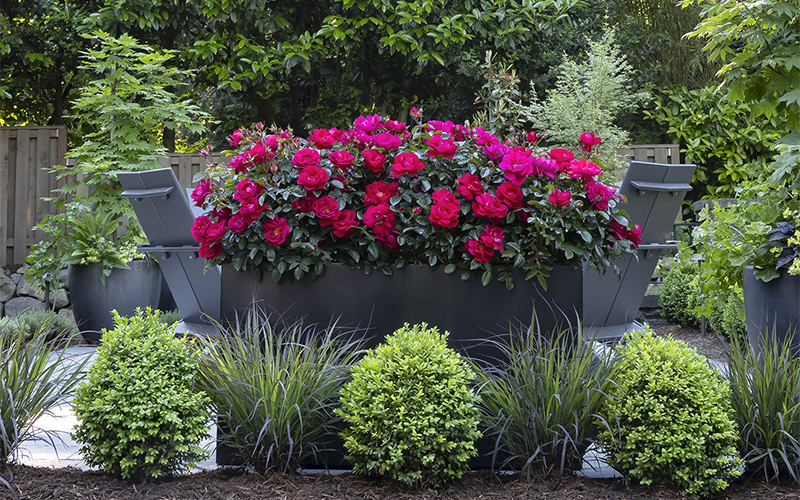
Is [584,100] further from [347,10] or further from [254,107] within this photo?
[254,107]

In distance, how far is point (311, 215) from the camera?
2148 mm

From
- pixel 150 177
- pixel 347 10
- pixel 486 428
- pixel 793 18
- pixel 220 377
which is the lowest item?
pixel 486 428

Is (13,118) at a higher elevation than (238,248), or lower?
higher

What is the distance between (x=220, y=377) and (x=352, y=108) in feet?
26.6

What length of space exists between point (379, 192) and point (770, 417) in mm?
1453

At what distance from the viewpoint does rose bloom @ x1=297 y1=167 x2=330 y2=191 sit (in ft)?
6.94

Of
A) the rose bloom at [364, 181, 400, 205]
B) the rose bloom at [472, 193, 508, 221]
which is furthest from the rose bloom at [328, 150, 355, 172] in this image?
the rose bloom at [472, 193, 508, 221]

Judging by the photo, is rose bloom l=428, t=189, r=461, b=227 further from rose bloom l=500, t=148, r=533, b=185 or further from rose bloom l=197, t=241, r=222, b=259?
rose bloom l=197, t=241, r=222, b=259

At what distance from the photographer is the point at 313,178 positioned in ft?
6.95

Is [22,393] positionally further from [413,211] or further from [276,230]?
[413,211]

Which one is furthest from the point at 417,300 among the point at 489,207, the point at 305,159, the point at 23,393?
the point at 23,393

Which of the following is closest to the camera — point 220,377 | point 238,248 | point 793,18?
point 220,377

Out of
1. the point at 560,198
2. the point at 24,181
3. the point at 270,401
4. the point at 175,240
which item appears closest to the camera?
the point at 270,401

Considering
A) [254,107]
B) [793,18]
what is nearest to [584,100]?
[254,107]
